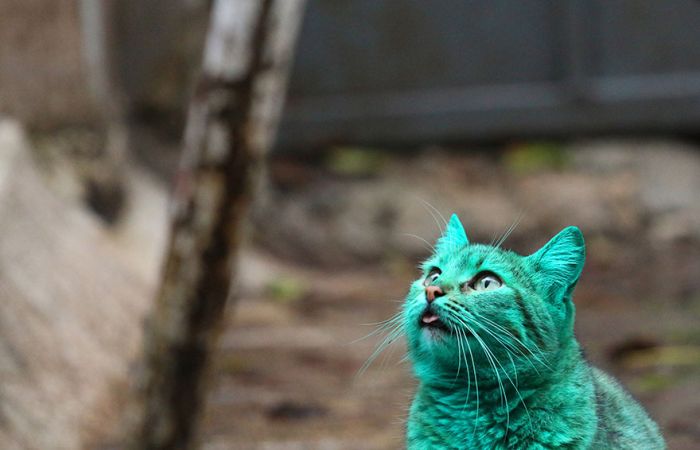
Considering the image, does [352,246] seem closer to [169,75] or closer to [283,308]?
[283,308]

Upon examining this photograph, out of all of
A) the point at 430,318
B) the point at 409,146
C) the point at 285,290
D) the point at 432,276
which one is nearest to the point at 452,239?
the point at 432,276

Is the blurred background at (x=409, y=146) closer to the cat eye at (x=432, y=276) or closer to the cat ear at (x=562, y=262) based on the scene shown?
the cat eye at (x=432, y=276)

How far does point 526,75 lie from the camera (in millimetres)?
9273

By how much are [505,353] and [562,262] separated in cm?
24

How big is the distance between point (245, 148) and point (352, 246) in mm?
4634

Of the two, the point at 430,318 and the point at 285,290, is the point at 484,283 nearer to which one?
the point at 430,318

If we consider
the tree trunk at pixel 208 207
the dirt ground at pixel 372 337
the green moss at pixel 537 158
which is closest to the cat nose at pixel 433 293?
the dirt ground at pixel 372 337

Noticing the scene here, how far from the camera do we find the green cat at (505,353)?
8.10 ft

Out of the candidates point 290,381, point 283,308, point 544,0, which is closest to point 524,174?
point 544,0

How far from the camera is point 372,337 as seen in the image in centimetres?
764

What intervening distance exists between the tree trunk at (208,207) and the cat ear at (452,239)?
2.04 metres

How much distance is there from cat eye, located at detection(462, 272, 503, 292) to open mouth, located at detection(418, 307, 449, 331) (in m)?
0.09

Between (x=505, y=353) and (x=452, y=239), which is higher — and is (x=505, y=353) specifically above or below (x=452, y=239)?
below

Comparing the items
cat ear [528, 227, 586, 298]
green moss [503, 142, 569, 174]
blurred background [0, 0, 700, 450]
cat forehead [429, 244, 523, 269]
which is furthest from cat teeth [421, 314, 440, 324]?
green moss [503, 142, 569, 174]
